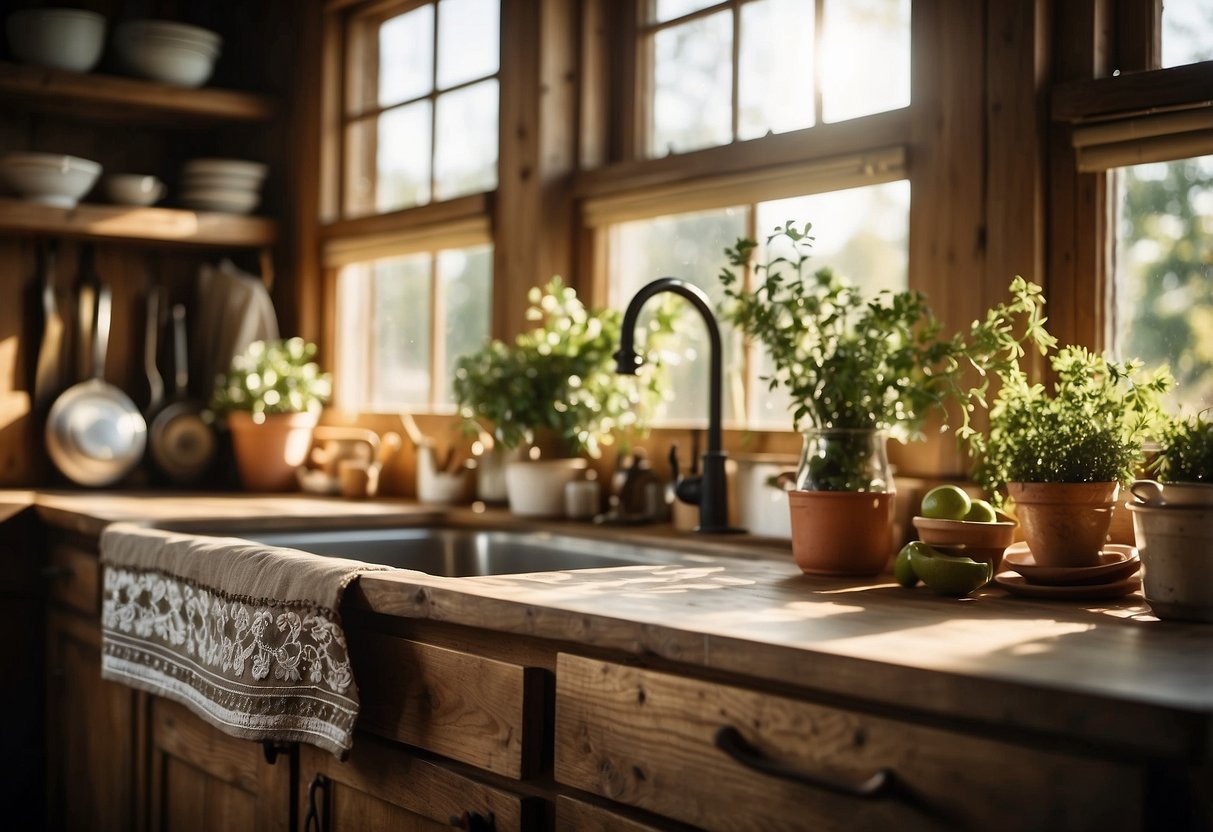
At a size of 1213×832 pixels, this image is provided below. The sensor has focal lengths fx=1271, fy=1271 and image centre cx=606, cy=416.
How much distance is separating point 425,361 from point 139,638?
1311mm

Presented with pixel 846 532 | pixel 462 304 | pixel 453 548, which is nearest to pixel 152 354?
pixel 462 304

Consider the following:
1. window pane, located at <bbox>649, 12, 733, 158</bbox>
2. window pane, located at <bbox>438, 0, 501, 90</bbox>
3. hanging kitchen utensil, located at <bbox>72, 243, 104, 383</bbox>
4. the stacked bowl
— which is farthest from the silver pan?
window pane, located at <bbox>649, 12, 733, 158</bbox>

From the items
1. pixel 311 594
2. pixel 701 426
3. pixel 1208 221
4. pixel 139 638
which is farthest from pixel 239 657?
pixel 1208 221

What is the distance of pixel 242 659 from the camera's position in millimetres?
1822

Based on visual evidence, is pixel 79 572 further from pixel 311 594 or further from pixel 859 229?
pixel 859 229

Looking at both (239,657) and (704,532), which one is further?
(704,532)

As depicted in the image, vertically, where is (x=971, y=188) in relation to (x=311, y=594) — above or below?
above

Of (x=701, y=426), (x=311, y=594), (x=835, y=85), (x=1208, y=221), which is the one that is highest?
(x=835, y=85)

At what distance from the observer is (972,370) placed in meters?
2.00

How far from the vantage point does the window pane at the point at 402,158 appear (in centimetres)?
337

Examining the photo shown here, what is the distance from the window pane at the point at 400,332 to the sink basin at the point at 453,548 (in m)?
0.69

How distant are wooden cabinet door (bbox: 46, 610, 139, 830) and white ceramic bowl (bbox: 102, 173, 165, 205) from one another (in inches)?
46.4

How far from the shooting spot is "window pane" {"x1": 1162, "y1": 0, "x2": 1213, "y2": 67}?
1.85 metres

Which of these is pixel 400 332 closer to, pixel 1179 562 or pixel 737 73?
pixel 737 73
